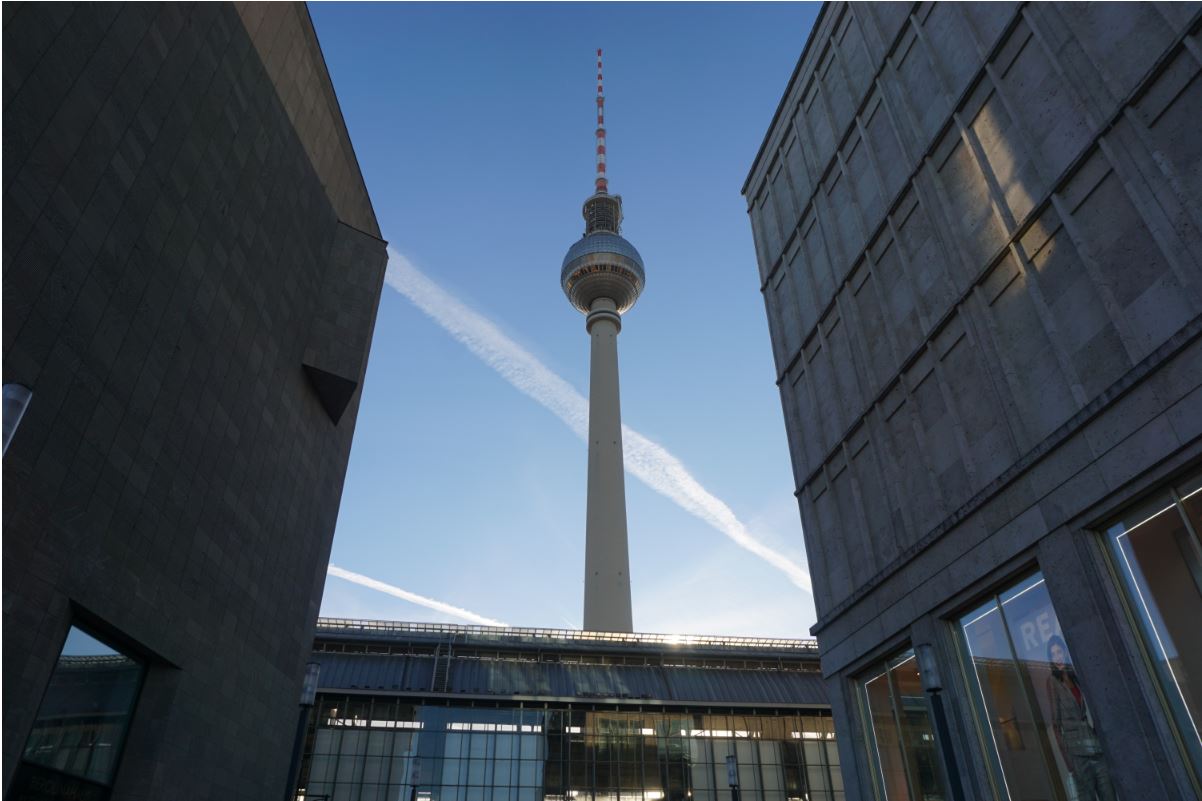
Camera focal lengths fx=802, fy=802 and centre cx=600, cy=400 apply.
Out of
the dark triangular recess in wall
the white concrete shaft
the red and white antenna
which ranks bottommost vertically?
the dark triangular recess in wall

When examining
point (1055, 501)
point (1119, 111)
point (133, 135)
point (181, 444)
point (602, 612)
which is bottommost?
point (1055, 501)

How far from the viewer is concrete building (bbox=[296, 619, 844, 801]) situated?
4812 centimetres

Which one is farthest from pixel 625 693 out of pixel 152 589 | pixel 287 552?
pixel 152 589

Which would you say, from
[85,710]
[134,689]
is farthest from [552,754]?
[85,710]

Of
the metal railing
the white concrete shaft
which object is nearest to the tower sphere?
the white concrete shaft

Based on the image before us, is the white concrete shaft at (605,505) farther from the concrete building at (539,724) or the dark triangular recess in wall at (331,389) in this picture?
the dark triangular recess in wall at (331,389)

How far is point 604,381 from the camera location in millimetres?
105875

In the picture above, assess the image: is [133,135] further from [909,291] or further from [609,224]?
[609,224]

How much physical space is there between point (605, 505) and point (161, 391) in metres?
73.9

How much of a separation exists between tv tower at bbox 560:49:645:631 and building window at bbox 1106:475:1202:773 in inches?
2833

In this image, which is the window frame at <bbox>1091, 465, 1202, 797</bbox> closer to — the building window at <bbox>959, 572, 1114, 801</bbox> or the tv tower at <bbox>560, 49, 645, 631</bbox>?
the building window at <bbox>959, 572, 1114, 801</bbox>

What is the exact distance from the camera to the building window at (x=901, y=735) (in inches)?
860

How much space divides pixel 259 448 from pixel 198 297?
672 centimetres

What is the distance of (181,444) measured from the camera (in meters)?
24.4
